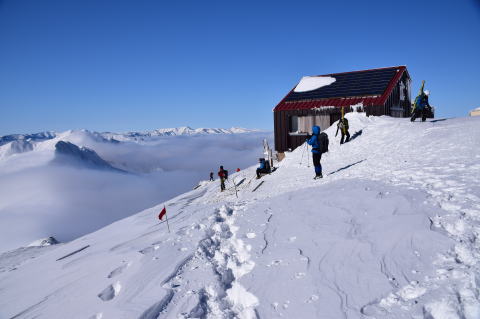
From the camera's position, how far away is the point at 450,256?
3.51 metres

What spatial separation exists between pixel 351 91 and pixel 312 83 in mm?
3980

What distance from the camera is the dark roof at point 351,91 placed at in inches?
742

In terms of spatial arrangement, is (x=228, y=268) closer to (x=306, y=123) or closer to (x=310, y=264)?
(x=310, y=264)

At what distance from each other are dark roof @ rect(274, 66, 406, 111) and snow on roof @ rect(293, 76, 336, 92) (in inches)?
19.0

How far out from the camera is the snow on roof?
21969mm

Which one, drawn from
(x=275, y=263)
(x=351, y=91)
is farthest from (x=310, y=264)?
(x=351, y=91)

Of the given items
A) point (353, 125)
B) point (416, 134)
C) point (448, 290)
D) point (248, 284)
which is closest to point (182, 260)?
point (248, 284)

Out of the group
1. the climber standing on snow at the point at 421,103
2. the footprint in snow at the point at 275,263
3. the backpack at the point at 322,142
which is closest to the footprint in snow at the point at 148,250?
the footprint in snow at the point at 275,263

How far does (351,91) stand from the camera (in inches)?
776

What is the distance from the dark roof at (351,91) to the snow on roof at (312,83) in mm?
482

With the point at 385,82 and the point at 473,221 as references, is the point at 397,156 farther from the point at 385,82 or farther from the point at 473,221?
the point at 385,82

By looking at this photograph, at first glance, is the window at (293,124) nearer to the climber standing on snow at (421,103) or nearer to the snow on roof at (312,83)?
the snow on roof at (312,83)

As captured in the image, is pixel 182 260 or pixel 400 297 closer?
pixel 400 297

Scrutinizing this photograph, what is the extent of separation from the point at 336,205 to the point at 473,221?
250 cm
